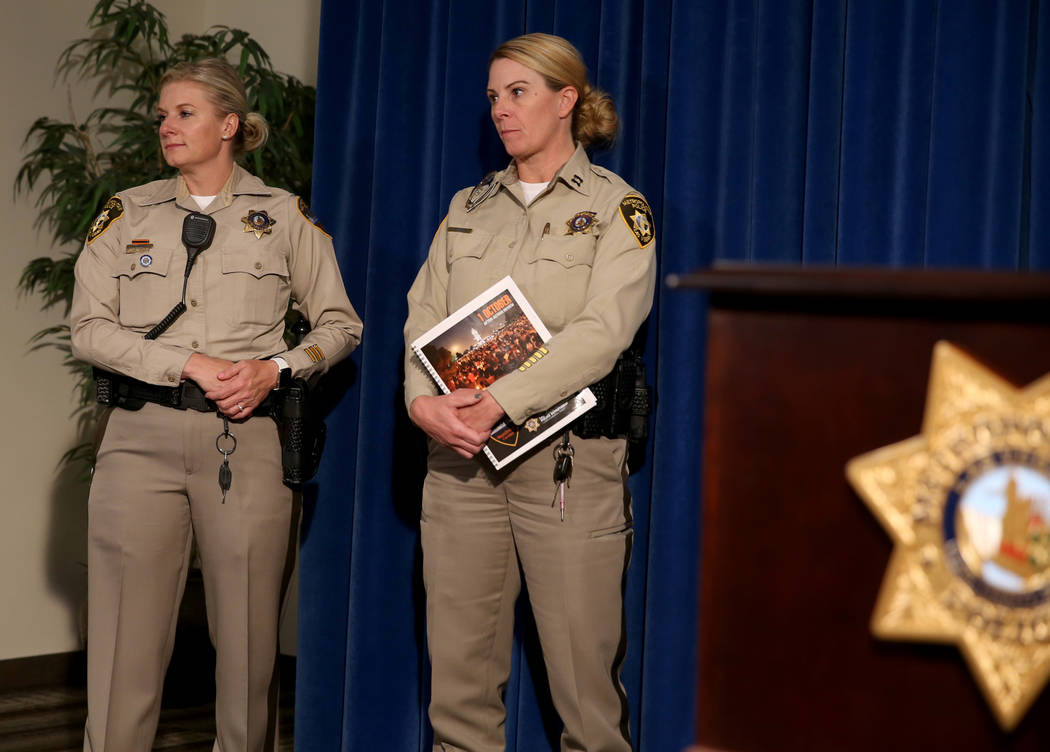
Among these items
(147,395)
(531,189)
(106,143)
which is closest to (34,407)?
(106,143)

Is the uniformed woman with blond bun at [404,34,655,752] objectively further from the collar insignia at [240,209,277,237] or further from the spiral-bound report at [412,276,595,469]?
the collar insignia at [240,209,277,237]

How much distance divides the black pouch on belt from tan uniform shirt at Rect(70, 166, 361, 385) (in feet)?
0.19

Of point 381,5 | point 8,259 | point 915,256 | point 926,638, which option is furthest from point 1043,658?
point 8,259

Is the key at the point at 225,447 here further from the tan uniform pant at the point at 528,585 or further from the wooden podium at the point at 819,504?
Result: the wooden podium at the point at 819,504

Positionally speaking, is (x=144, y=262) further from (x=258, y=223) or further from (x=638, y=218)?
(x=638, y=218)

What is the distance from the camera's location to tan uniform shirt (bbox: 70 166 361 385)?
2289mm

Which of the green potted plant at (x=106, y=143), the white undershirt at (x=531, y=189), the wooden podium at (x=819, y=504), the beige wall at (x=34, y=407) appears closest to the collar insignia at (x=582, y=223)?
the white undershirt at (x=531, y=189)

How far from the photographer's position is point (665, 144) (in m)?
2.44

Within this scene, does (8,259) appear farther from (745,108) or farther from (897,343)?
(897,343)

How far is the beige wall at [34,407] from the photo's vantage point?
3398 mm

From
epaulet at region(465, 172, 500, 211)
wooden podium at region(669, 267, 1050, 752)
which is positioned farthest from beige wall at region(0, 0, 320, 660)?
wooden podium at region(669, 267, 1050, 752)

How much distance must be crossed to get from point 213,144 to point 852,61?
4.70ft

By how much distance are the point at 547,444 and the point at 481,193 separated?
0.61 metres

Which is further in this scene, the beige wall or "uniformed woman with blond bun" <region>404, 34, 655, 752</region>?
the beige wall
